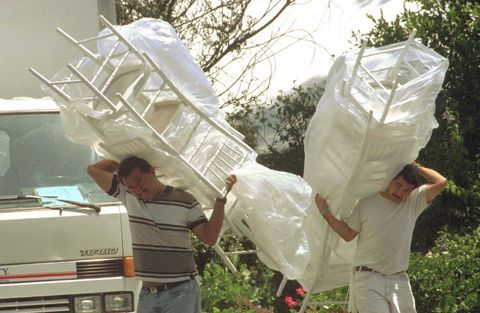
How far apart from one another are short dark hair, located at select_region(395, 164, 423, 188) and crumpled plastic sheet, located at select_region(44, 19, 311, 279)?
0.55 meters

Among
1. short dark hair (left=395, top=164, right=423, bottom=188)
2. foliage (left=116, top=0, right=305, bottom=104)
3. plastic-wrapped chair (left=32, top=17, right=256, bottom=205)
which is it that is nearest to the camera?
plastic-wrapped chair (left=32, top=17, right=256, bottom=205)

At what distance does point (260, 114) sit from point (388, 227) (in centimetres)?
512

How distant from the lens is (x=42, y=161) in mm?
7309

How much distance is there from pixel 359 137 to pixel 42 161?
2372 millimetres

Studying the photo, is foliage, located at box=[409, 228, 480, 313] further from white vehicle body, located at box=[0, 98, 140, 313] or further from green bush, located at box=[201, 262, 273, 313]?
white vehicle body, located at box=[0, 98, 140, 313]

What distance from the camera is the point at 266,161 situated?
10.5 metres

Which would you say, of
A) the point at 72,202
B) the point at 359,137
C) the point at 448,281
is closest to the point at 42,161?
the point at 72,202

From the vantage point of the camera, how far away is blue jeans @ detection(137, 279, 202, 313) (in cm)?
574

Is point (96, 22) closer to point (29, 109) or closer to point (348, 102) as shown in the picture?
point (29, 109)

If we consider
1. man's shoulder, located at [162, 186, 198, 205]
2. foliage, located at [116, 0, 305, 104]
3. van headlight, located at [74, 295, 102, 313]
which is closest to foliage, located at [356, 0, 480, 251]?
foliage, located at [116, 0, 305, 104]

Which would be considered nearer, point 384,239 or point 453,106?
point 384,239

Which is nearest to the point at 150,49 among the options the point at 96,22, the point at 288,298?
the point at 96,22

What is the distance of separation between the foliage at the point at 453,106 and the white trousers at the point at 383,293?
9.34 feet

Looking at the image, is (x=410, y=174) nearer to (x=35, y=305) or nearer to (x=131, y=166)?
(x=131, y=166)
